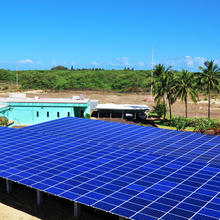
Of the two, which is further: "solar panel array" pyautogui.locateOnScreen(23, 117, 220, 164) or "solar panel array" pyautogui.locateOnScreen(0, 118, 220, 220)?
"solar panel array" pyautogui.locateOnScreen(23, 117, 220, 164)

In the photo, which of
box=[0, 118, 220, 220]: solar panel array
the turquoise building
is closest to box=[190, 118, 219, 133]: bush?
box=[0, 118, 220, 220]: solar panel array

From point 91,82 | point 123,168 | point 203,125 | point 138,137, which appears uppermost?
point 91,82

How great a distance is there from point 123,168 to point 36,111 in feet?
130

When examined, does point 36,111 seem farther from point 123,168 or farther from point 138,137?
point 123,168

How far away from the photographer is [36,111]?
58.5m

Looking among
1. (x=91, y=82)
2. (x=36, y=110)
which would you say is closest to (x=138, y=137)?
(x=36, y=110)

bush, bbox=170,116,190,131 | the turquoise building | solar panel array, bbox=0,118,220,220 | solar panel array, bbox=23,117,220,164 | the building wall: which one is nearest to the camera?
solar panel array, bbox=0,118,220,220

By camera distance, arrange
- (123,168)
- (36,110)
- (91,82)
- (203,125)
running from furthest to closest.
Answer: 1. (91,82)
2. (36,110)
3. (203,125)
4. (123,168)

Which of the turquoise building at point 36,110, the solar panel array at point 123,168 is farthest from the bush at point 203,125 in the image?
the turquoise building at point 36,110

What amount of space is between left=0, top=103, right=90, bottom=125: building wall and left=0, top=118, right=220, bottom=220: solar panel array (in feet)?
71.2

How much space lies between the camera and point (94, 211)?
22125 mm

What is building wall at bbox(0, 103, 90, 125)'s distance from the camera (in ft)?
190

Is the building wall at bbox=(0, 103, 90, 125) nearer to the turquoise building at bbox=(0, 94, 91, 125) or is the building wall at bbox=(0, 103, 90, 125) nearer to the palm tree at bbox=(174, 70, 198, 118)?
the turquoise building at bbox=(0, 94, 91, 125)

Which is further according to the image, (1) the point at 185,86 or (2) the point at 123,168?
(1) the point at 185,86
